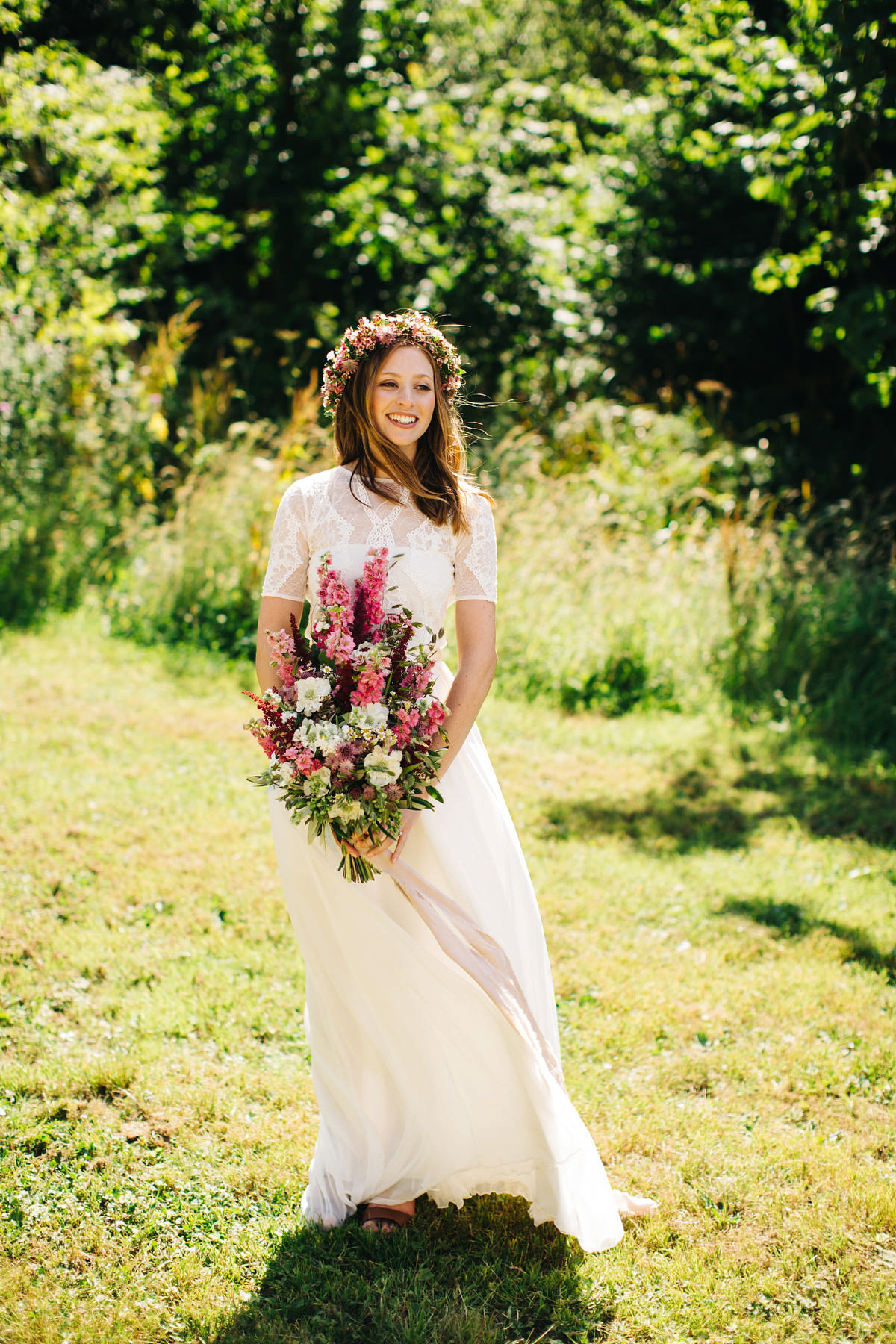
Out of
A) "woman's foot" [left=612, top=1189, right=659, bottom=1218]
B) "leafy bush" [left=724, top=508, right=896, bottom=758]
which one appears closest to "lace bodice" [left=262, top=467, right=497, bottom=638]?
"woman's foot" [left=612, top=1189, right=659, bottom=1218]

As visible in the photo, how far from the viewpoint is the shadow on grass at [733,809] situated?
209 inches

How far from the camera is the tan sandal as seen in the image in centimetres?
272

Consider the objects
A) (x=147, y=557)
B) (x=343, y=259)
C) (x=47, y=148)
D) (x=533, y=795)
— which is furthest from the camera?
(x=343, y=259)

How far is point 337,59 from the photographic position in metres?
10.5

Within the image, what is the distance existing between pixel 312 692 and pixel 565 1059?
75.8 inches

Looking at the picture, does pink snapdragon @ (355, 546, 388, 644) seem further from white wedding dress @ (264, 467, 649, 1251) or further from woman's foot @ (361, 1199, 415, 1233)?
woman's foot @ (361, 1199, 415, 1233)

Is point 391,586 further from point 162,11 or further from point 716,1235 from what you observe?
point 162,11

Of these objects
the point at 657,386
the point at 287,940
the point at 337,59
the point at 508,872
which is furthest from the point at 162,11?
the point at 508,872

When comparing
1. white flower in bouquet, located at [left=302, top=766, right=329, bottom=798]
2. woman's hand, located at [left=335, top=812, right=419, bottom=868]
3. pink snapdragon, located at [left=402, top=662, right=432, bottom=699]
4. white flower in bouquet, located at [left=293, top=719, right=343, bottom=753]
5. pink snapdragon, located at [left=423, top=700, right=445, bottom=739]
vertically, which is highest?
pink snapdragon, located at [left=402, top=662, right=432, bottom=699]

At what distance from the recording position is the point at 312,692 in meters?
2.37

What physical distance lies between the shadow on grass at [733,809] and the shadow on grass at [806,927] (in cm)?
58

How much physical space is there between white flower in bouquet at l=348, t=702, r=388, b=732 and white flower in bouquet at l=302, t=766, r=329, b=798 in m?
0.12

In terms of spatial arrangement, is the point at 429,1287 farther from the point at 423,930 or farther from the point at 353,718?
the point at 353,718

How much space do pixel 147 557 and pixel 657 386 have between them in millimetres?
6228
